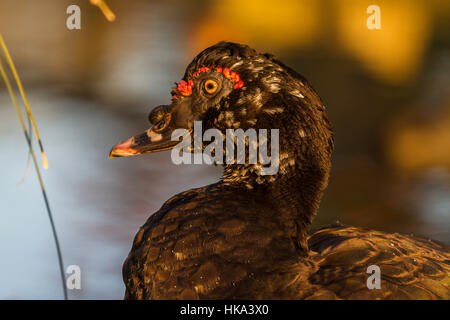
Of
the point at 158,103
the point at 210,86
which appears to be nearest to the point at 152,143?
the point at 210,86

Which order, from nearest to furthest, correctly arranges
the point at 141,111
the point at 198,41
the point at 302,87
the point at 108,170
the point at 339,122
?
the point at 302,87 < the point at 108,170 < the point at 339,122 < the point at 141,111 < the point at 198,41

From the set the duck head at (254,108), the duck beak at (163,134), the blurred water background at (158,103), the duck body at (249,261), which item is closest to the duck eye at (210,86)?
the duck head at (254,108)

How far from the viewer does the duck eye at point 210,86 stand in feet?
8.69

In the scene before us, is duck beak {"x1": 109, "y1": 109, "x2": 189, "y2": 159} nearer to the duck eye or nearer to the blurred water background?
the duck eye

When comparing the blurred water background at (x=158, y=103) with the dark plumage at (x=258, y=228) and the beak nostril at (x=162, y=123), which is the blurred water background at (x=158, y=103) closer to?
the beak nostril at (x=162, y=123)

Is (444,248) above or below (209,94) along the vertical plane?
below

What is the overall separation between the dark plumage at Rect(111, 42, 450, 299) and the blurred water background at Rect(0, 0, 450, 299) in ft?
5.10

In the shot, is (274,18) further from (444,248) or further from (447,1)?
(444,248)

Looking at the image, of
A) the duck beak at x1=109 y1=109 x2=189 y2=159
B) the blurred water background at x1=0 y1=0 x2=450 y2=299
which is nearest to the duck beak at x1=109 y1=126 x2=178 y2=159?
the duck beak at x1=109 y1=109 x2=189 y2=159

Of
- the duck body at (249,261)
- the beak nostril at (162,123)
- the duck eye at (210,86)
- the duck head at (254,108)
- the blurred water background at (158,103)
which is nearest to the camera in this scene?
the duck body at (249,261)

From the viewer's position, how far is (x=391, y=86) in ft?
22.3

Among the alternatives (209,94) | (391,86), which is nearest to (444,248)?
(209,94)

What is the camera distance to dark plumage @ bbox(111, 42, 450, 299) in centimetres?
228

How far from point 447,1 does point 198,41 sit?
10.6 feet
